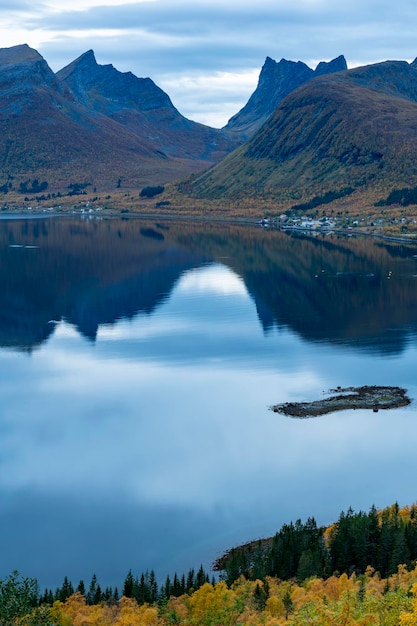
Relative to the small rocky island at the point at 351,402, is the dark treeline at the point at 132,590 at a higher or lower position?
lower

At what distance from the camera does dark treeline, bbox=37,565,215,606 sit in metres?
29.0

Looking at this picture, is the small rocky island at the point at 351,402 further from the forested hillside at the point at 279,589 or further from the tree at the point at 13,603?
the tree at the point at 13,603

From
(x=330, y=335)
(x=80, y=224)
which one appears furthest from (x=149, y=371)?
(x=80, y=224)

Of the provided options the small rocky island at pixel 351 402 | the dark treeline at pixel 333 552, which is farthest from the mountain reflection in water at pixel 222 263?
the dark treeline at pixel 333 552

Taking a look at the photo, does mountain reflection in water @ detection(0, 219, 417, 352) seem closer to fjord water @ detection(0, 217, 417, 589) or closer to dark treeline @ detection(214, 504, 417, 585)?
fjord water @ detection(0, 217, 417, 589)

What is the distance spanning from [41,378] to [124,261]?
63.9 meters

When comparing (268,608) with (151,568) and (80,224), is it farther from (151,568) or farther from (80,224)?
(80,224)

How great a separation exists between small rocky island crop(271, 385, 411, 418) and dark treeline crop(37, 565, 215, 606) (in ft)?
66.9

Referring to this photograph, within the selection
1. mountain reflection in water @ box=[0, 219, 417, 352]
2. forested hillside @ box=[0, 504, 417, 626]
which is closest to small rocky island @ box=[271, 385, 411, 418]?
mountain reflection in water @ box=[0, 219, 417, 352]

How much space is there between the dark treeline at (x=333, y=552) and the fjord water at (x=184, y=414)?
2.48 meters

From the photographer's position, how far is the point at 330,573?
30266 millimetres

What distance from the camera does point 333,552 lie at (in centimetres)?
3152

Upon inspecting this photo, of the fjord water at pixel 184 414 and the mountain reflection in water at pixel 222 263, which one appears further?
the mountain reflection in water at pixel 222 263

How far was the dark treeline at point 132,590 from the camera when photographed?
29.0 meters
